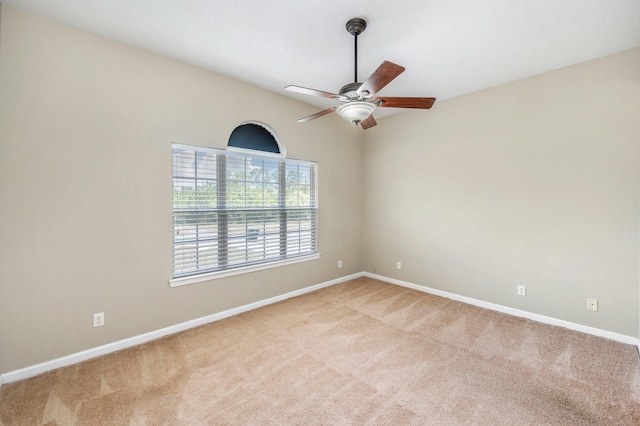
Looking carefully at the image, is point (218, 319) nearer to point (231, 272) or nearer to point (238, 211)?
point (231, 272)

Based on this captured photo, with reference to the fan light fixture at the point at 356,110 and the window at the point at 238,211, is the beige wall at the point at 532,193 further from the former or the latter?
the fan light fixture at the point at 356,110

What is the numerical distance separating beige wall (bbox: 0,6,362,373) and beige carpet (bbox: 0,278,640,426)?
13.9 inches

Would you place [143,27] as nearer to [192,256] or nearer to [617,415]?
[192,256]

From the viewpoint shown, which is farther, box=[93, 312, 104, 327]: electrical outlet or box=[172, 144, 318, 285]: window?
box=[172, 144, 318, 285]: window

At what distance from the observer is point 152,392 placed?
1944mm

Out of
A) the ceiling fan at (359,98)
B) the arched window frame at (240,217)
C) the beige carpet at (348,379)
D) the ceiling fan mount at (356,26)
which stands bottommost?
the beige carpet at (348,379)

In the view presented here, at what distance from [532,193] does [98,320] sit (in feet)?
15.0

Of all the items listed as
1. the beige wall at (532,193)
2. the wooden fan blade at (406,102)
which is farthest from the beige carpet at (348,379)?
the wooden fan blade at (406,102)

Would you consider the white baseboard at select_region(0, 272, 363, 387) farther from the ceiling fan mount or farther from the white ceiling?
the ceiling fan mount

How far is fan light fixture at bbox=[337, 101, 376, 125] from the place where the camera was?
215 centimetres

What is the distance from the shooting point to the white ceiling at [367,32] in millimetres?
2021

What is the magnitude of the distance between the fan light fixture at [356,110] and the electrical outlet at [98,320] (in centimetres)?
274

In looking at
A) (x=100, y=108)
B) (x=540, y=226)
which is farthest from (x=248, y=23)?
(x=540, y=226)

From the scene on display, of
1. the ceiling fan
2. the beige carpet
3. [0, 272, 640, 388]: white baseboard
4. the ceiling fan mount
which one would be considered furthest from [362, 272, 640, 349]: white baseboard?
the ceiling fan mount
